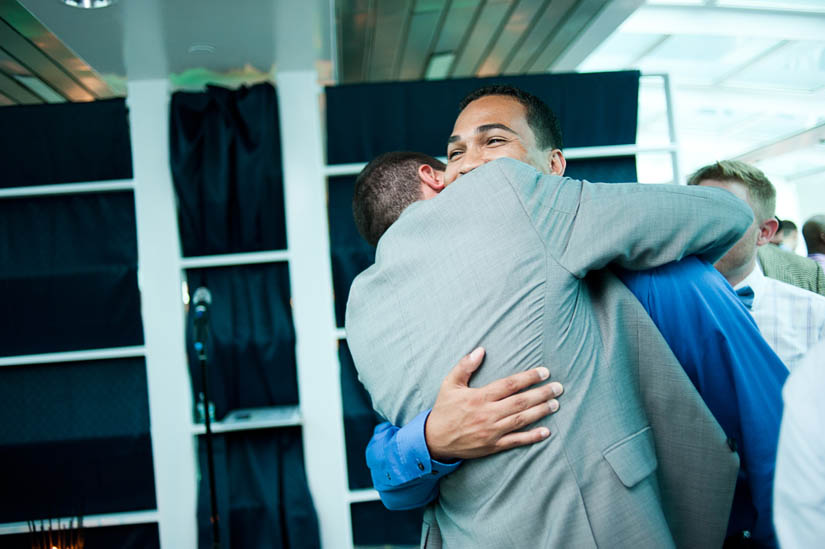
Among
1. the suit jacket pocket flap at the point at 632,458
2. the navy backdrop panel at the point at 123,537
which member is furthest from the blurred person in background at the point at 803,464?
the navy backdrop panel at the point at 123,537

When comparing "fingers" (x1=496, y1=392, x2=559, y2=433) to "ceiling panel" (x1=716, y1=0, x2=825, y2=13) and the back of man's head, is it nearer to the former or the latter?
the back of man's head

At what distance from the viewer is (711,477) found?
102 cm

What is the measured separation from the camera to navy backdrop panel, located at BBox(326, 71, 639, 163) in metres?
2.97

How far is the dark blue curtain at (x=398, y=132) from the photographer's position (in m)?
2.93

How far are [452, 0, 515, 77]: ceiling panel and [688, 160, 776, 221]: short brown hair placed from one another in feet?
6.49

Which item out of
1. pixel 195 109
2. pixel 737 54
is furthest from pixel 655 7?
pixel 195 109

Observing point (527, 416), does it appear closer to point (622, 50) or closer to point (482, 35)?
point (482, 35)

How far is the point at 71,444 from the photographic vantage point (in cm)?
287

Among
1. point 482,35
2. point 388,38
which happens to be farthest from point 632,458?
point 388,38

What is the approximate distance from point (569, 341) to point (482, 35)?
11.5 feet

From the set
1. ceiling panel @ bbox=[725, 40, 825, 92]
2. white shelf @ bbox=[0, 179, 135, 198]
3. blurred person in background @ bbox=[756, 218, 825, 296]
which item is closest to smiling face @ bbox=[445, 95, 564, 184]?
blurred person in background @ bbox=[756, 218, 825, 296]

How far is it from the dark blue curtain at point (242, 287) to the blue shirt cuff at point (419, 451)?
1.87 m

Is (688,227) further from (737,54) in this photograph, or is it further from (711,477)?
(737,54)

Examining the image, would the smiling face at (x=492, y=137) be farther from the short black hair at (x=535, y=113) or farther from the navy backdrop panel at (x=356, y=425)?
the navy backdrop panel at (x=356, y=425)
